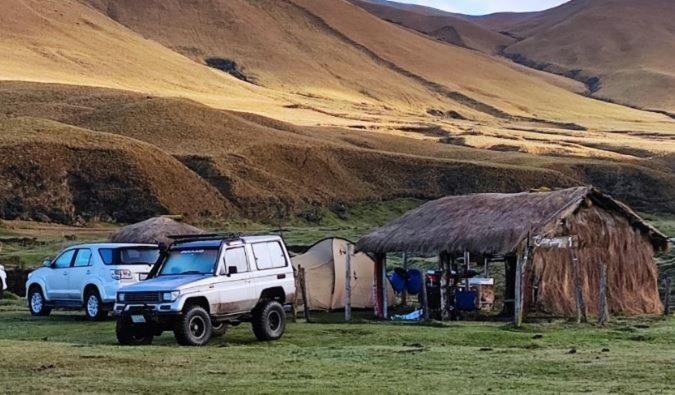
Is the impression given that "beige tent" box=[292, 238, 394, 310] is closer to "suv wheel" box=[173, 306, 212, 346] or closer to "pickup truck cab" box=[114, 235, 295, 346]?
"pickup truck cab" box=[114, 235, 295, 346]

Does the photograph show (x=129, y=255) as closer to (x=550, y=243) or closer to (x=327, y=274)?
(x=327, y=274)

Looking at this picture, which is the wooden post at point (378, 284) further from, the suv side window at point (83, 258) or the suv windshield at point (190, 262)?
the suv windshield at point (190, 262)

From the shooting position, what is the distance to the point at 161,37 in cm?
18450

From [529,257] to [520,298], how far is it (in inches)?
77.0

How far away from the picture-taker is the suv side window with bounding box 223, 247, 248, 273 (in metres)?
22.6

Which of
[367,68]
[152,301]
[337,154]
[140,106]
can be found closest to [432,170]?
[337,154]

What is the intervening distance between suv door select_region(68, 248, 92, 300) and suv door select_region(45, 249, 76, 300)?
18cm

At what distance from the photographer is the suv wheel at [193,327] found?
853 inches

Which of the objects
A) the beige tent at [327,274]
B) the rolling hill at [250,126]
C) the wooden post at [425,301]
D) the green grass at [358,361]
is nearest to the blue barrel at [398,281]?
the beige tent at [327,274]

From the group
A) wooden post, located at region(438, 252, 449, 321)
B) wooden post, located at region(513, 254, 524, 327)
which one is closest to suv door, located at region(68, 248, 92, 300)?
wooden post, located at region(438, 252, 449, 321)

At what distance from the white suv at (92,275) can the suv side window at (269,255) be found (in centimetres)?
550

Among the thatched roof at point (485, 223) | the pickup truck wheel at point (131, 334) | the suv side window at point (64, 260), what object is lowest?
the pickup truck wheel at point (131, 334)

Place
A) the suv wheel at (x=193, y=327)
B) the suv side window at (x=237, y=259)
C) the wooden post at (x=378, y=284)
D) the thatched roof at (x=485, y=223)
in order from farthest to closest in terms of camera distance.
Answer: the wooden post at (x=378, y=284), the thatched roof at (x=485, y=223), the suv side window at (x=237, y=259), the suv wheel at (x=193, y=327)

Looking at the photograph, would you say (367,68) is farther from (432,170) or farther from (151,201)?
(151,201)
